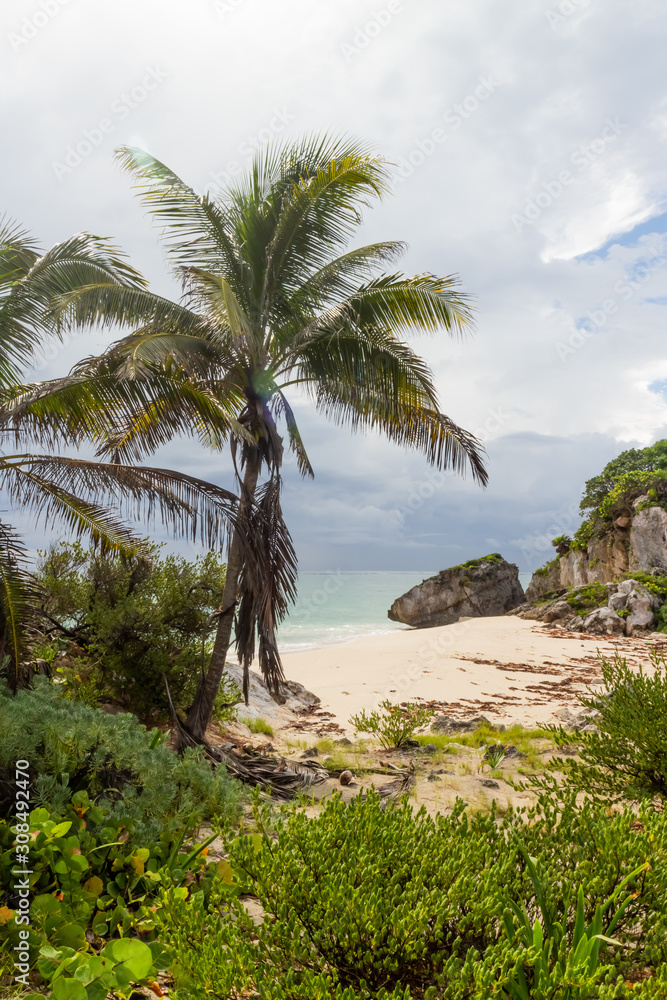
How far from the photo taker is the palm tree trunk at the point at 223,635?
6.47 metres

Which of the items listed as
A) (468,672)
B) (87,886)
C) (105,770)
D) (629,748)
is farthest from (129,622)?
(468,672)

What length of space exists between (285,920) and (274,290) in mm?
6979

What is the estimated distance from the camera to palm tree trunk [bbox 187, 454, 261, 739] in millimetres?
6473

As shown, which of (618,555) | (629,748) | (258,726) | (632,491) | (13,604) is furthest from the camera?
(618,555)

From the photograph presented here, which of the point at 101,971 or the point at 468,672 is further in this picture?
the point at 468,672

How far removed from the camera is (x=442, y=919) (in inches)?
74.2

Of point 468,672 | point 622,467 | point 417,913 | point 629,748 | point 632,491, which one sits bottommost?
point 468,672

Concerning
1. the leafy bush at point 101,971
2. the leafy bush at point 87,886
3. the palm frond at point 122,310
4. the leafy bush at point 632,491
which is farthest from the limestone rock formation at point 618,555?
the leafy bush at point 101,971

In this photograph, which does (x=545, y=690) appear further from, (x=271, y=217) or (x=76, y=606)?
(x=271, y=217)

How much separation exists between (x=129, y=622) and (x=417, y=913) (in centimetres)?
607

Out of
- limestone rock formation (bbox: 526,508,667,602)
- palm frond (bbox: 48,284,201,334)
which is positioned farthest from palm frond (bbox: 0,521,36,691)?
limestone rock formation (bbox: 526,508,667,602)

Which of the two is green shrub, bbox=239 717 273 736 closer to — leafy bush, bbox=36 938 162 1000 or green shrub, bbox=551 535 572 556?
leafy bush, bbox=36 938 162 1000

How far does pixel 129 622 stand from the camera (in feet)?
23.5

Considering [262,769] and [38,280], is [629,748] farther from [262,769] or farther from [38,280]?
Result: [38,280]
